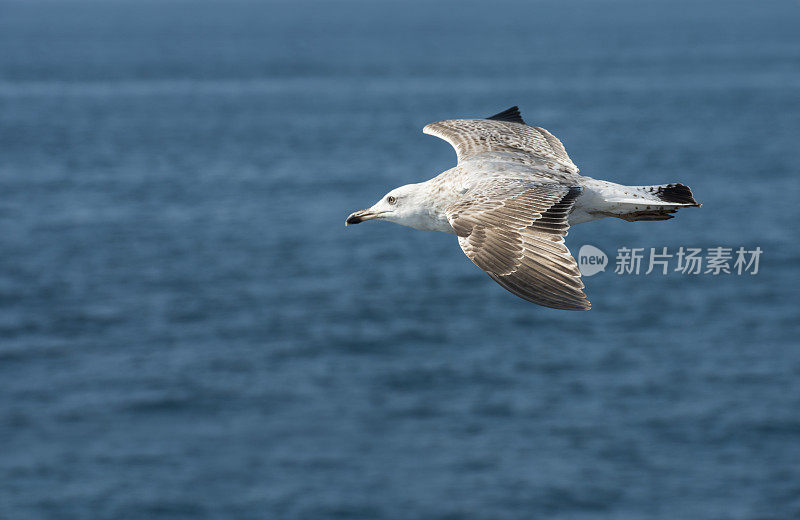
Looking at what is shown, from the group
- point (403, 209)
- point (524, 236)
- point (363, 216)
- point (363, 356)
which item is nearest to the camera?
point (524, 236)

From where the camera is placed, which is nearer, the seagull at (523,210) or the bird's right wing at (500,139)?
the seagull at (523,210)

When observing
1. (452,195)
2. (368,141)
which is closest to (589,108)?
(368,141)

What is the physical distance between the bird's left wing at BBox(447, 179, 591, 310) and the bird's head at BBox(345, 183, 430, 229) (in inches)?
27.9

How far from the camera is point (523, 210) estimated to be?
9922 mm

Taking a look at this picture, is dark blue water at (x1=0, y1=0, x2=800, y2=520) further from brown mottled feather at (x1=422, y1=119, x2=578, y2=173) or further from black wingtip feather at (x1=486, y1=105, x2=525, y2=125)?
brown mottled feather at (x1=422, y1=119, x2=578, y2=173)

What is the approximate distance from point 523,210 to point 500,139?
3947 millimetres

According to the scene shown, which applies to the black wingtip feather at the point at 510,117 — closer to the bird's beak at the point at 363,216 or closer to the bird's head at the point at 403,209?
the bird's head at the point at 403,209

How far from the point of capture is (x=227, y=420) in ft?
226

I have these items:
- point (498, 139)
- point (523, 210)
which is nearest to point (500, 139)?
point (498, 139)

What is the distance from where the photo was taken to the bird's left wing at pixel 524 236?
8.91 meters

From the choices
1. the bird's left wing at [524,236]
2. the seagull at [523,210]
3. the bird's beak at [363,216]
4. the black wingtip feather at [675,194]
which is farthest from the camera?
the bird's beak at [363,216]

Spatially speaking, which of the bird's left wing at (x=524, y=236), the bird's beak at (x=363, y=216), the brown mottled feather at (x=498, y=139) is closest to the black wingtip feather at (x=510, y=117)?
the brown mottled feather at (x=498, y=139)

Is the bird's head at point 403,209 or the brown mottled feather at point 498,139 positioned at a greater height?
the brown mottled feather at point 498,139

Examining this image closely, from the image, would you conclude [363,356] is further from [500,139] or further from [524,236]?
[524,236]
